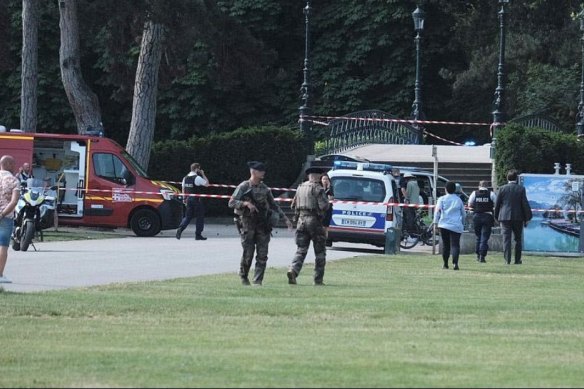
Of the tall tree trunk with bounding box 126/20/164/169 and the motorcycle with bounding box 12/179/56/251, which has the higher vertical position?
the tall tree trunk with bounding box 126/20/164/169

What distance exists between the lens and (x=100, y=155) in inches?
1437

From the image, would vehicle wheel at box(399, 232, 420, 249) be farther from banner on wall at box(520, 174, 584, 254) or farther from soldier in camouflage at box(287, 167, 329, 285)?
soldier in camouflage at box(287, 167, 329, 285)

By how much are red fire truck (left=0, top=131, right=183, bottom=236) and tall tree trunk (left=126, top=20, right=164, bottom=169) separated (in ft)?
18.3

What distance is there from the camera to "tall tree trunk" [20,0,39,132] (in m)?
42.8

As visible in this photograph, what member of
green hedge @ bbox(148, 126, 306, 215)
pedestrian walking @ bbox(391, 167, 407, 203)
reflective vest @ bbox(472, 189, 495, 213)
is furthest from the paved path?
green hedge @ bbox(148, 126, 306, 215)

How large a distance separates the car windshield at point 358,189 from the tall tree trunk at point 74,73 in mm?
11165

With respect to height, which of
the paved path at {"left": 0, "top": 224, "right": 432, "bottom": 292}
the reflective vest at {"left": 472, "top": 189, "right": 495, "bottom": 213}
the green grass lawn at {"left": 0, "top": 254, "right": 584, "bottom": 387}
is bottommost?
the paved path at {"left": 0, "top": 224, "right": 432, "bottom": 292}

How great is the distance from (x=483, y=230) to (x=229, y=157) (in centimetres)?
1730

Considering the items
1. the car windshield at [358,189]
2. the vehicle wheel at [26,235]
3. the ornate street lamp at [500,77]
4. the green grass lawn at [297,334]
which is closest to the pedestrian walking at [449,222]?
the green grass lawn at [297,334]

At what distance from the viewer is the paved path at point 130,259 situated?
21.7 meters

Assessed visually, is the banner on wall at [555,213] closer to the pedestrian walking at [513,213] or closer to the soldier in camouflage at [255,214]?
the pedestrian walking at [513,213]

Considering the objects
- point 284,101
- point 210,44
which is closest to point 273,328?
point 210,44

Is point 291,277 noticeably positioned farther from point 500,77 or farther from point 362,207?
point 500,77

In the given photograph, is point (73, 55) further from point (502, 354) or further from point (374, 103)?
point (502, 354)
